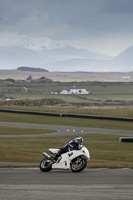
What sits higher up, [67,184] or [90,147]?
[67,184]

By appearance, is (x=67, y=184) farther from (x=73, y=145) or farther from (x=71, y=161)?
(x=73, y=145)

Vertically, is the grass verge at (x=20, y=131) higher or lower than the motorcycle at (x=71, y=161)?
lower

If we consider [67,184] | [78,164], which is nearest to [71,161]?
[78,164]

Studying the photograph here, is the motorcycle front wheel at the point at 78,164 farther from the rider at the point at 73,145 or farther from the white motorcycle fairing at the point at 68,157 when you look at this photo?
the rider at the point at 73,145

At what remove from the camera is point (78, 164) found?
855 inches

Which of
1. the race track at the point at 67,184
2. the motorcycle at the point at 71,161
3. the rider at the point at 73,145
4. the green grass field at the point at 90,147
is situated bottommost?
the green grass field at the point at 90,147

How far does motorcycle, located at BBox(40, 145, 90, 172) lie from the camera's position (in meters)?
21.4

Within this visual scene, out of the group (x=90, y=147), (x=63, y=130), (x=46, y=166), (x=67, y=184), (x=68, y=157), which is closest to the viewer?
(x=67, y=184)

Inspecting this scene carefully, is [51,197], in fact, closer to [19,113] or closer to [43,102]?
[19,113]

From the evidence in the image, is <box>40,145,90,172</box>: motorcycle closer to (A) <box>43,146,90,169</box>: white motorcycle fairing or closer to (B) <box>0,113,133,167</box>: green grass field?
(A) <box>43,146,90,169</box>: white motorcycle fairing

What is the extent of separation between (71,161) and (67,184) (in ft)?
12.9

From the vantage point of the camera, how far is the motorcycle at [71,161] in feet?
70.3

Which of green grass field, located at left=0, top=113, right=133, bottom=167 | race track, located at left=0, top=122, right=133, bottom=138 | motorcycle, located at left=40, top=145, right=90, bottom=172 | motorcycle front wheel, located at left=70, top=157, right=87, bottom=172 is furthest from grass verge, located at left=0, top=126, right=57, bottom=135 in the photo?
motorcycle front wheel, located at left=70, top=157, right=87, bottom=172

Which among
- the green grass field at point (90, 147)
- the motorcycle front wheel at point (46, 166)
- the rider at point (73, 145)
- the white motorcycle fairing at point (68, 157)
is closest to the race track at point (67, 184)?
the motorcycle front wheel at point (46, 166)
